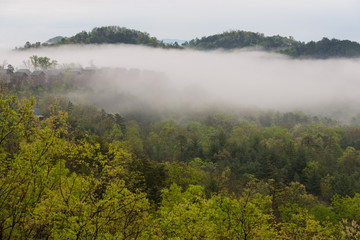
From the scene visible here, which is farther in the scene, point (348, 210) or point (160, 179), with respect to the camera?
point (348, 210)

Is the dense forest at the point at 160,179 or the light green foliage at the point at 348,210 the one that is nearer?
the dense forest at the point at 160,179

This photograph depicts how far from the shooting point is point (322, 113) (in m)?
176

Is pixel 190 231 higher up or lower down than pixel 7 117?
lower down

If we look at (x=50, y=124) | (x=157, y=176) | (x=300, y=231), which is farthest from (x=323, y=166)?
(x=50, y=124)

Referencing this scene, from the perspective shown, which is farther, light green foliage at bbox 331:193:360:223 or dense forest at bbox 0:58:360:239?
light green foliage at bbox 331:193:360:223

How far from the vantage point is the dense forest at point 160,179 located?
11039mm

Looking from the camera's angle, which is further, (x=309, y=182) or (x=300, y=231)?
(x=309, y=182)

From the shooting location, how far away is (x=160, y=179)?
114 feet

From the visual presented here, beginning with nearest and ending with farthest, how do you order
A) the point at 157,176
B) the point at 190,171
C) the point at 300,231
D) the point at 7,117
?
the point at 7,117
the point at 300,231
the point at 157,176
the point at 190,171

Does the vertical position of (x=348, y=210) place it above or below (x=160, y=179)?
below

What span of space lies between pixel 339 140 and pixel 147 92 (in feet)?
330

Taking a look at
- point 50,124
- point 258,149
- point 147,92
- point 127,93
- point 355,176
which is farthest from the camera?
point 147,92

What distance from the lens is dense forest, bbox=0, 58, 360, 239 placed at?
11.0 meters

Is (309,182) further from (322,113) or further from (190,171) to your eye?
(322,113)
